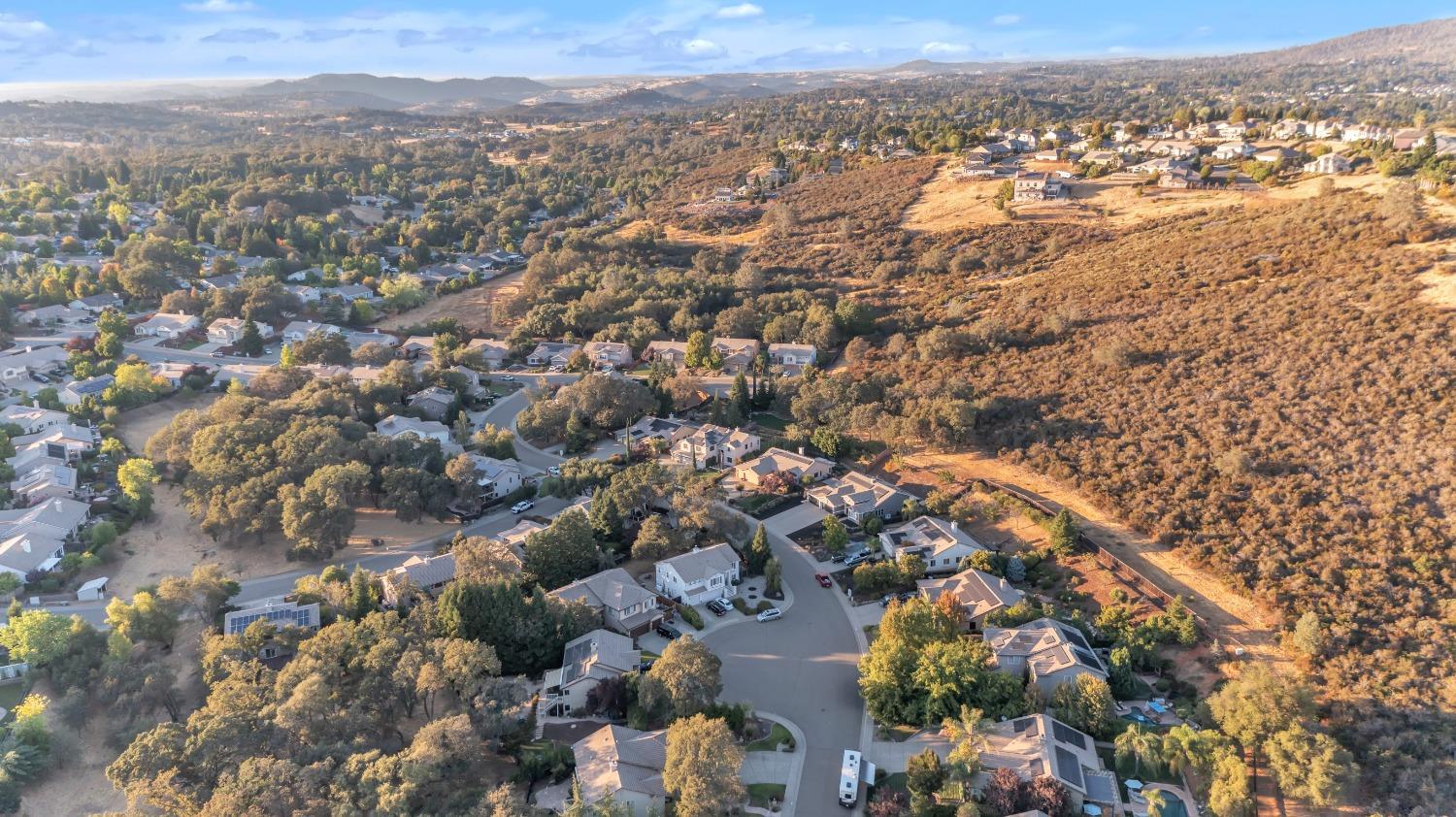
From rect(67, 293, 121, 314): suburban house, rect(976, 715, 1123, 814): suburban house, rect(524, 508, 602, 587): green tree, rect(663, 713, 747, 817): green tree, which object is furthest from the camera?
rect(67, 293, 121, 314): suburban house

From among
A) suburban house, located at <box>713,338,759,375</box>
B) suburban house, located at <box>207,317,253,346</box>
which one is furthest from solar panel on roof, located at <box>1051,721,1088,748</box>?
suburban house, located at <box>207,317,253,346</box>

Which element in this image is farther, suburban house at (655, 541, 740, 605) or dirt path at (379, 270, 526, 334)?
dirt path at (379, 270, 526, 334)

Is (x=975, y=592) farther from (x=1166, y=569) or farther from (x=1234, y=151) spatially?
(x=1234, y=151)

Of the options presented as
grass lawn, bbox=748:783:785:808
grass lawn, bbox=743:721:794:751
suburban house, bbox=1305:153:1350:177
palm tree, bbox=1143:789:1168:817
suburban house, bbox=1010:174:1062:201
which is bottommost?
grass lawn, bbox=748:783:785:808

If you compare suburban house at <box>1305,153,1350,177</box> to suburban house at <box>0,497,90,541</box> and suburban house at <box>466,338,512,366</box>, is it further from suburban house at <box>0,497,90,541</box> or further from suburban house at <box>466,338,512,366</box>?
suburban house at <box>0,497,90,541</box>

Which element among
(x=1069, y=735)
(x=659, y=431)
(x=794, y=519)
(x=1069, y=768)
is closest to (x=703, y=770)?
(x=1069, y=768)

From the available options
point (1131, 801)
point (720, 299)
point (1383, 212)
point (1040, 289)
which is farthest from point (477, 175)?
point (1131, 801)
